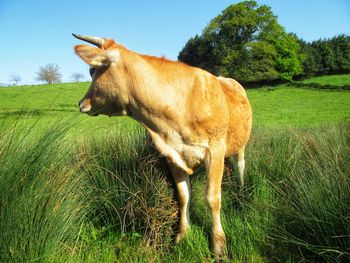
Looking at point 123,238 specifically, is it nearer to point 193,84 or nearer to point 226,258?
point 226,258

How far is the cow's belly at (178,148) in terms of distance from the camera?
399cm

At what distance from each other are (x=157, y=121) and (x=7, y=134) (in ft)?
5.15

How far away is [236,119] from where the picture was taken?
4.91 meters

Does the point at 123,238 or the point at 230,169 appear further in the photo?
the point at 230,169

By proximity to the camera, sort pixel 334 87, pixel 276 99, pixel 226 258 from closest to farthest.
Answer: pixel 226 258
pixel 276 99
pixel 334 87

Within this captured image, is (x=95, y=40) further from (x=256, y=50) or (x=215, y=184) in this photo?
(x=256, y=50)

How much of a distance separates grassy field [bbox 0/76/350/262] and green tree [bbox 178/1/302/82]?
4311 cm

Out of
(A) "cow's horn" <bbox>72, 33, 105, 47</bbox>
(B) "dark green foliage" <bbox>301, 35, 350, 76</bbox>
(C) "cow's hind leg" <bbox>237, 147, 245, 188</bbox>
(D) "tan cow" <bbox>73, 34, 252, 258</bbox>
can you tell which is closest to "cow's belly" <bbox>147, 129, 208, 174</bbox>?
(D) "tan cow" <bbox>73, 34, 252, 258</bbox>

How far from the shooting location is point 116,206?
14.2 ft

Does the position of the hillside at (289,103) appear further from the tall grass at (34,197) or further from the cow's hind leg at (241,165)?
the tall grass at (34,197)

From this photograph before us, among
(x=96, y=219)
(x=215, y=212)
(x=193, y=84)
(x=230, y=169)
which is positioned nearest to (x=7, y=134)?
(x=96, y=219)

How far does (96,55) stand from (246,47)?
4753 centimetres

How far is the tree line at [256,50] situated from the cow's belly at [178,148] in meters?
43.4

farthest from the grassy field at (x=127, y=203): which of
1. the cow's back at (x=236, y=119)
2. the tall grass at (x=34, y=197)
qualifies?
the cow's back at (x=236, y=119)
